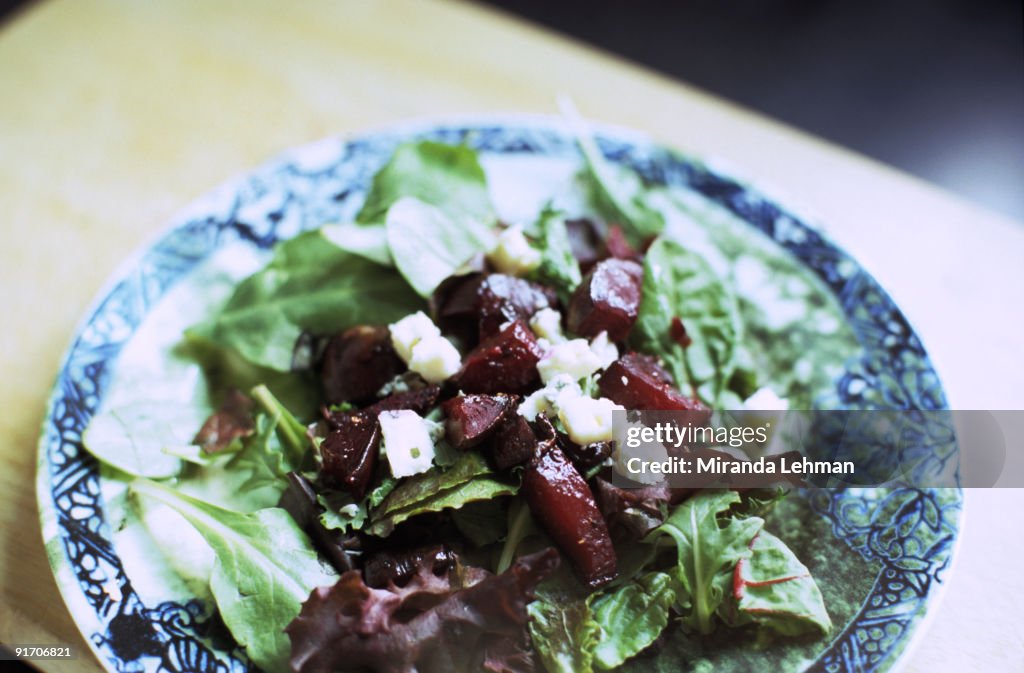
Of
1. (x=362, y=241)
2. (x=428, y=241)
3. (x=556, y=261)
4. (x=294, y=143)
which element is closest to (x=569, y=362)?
(x=556, y=261)

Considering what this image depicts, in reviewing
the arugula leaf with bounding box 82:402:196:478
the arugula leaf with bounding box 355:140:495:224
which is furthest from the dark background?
the arugula leaf with bounding box 82:402:196:478

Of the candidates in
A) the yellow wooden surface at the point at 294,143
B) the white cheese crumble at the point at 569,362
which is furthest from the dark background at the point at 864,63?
the white cheese crumble at the point at 569,362

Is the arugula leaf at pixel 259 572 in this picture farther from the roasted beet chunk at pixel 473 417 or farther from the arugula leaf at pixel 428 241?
the arugula leaf at pixel 428 241

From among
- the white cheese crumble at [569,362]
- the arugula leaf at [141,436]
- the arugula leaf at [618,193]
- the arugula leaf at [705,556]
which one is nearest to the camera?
the arugula leaf at [705,556]

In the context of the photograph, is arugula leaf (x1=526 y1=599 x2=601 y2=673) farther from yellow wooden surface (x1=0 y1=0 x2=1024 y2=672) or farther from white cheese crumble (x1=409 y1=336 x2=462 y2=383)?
yellow wooden surface (x1=0 y1=0 x2=1024 y2=672)

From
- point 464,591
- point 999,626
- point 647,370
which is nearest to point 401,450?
point 464,591

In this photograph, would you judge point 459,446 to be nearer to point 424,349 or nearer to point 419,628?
point 424,349
